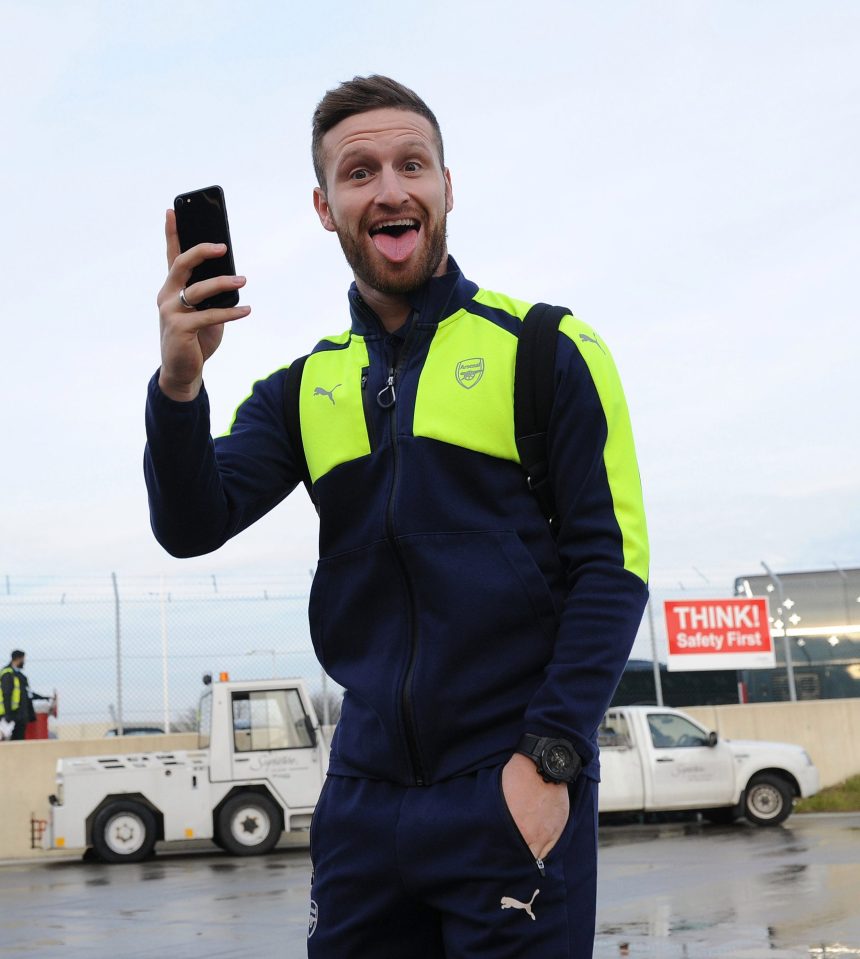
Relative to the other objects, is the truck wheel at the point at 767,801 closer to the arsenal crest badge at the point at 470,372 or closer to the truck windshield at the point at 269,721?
the truck windshield at the point at 269,721

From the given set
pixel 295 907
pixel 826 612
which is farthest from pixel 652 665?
pixel 295 907

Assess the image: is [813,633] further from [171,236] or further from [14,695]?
[171,236]

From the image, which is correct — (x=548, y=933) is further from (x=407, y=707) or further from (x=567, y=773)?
(x=407, y=707)

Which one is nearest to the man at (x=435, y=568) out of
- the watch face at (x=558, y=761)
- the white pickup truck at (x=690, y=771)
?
the watch face at (x=558, y=761)

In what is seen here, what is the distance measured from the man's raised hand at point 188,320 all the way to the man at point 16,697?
14.8m

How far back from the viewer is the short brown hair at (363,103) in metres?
2.62

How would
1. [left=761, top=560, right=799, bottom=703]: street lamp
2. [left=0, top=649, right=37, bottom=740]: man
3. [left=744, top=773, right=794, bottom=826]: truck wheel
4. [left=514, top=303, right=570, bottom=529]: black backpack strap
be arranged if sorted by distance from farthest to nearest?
[left=761, top=560, right=799, bottom=703]: street lamp
[left=0, top=649, right=37, bottom=740]: man
[left=744, top=773, right=794, bottom=826]: truck wheel
[left=514, top=303, right=570, bottom=529]: black backpack strap

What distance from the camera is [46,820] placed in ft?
57.1


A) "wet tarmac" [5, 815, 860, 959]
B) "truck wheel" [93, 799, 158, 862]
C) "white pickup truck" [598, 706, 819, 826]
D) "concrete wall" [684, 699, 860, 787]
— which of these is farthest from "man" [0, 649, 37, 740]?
"concrete wall" [684, 699, 860, 787]

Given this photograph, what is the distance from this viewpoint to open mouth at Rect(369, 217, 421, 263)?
256 centimetres

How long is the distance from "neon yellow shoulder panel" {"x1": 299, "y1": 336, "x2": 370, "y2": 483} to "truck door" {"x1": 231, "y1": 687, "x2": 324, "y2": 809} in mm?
13402

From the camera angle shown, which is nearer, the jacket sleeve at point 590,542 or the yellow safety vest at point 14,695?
the jacket sleeve at point 590,542

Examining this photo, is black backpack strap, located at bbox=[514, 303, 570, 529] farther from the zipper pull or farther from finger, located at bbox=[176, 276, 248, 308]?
finger, located at bbox=[176, 276, 248, 308]

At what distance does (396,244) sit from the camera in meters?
2.57
